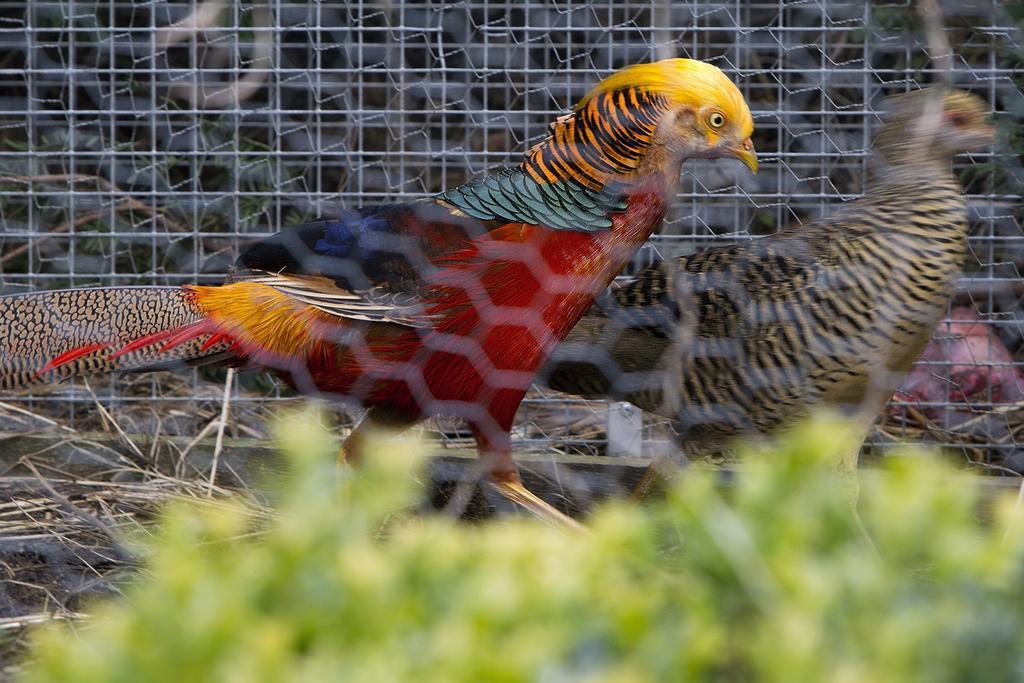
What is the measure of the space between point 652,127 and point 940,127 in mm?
587

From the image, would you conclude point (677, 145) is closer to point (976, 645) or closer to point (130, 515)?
point (130, 515)

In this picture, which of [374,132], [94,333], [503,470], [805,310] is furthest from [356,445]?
[374,132]

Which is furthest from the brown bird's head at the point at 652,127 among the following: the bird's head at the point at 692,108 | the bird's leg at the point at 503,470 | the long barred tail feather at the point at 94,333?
the long barred tail feather at the point at 94,333

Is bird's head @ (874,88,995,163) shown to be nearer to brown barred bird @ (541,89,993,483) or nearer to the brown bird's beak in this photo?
brown barred bird @ (541,89,993,483)

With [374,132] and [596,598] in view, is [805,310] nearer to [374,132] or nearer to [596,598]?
[596,598]

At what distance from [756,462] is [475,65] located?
9.16 ft

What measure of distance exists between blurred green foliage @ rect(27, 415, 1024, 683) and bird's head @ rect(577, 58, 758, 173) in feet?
4.30

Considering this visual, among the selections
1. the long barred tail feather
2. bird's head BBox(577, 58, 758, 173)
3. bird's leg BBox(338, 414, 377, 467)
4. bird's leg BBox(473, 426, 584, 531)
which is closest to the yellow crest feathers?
bird's head BBox(577, 58, 758, 173)

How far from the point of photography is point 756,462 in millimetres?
871

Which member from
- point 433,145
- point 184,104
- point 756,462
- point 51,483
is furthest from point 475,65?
point 756,462

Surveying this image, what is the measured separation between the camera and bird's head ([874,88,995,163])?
2.16 m

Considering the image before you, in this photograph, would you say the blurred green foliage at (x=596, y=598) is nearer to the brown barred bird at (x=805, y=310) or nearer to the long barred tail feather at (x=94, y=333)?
the brown barred bird at (x=805, y=310)

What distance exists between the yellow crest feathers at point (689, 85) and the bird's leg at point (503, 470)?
74 centimetres

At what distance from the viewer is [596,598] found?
2.58 ft
